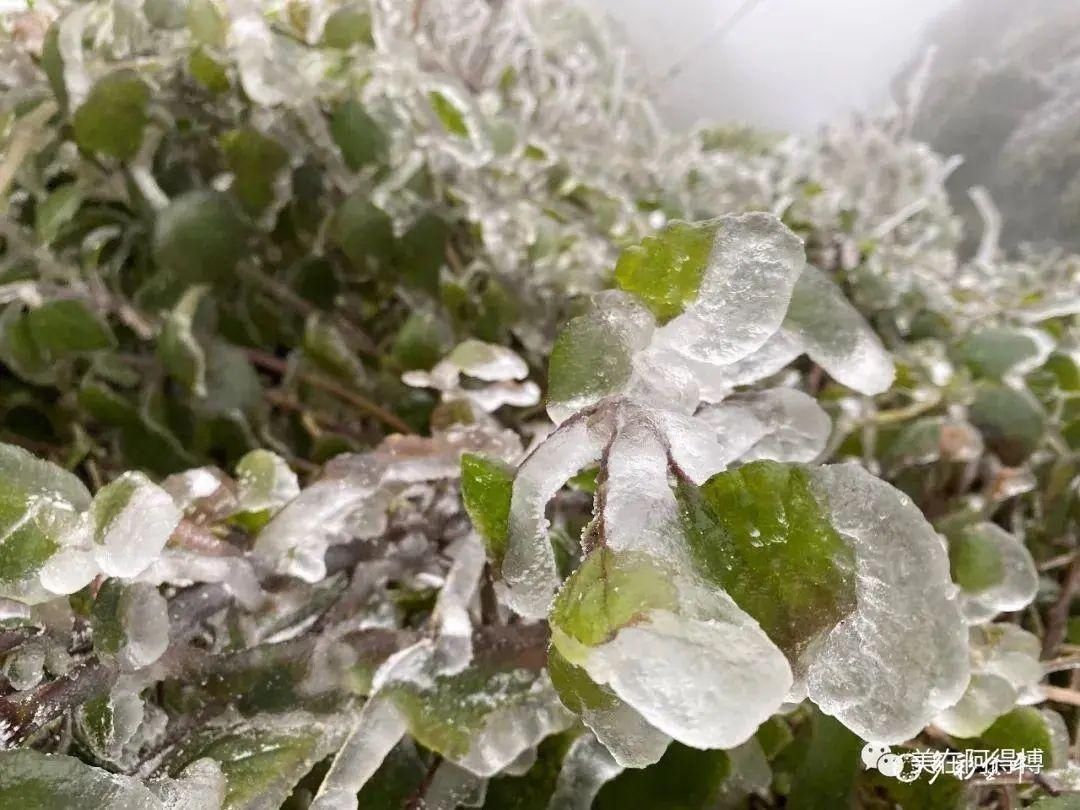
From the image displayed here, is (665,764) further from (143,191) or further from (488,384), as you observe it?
(143,191)

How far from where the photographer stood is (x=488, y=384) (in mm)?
505

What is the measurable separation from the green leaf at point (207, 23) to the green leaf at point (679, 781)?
1.44ft

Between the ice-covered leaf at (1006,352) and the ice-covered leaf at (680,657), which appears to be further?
the ice-covered leaf at (1006,352)

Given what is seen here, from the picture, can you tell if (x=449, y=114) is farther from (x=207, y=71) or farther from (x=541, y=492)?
(x=541, y=492)

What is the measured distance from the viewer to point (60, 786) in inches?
8.0

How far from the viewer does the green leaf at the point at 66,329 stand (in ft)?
1.58

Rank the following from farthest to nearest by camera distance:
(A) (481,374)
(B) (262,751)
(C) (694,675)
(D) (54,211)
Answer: (D) (54,211)
(A) (481,374)
(B) (262,751)
(C) (694,675)

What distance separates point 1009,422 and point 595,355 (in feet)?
1.27

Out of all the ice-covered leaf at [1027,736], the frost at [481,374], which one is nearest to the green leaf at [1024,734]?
the ice-covered leaf at [1027,736]

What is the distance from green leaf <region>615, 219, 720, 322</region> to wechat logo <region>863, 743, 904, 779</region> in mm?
164

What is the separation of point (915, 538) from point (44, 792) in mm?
204

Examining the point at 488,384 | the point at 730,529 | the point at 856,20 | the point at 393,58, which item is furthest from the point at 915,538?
the point at 856,20

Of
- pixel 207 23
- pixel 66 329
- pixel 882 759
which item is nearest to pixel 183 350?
pixel 66 329

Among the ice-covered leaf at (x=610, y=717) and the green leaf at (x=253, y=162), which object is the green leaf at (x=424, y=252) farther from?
the ice-covered leaf at (x=610, y=717)
